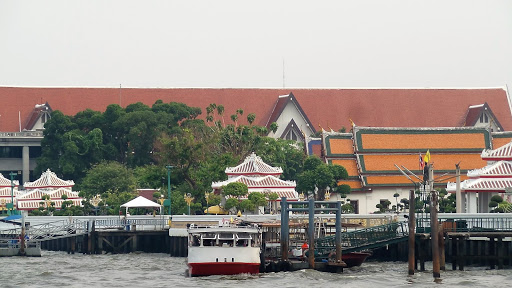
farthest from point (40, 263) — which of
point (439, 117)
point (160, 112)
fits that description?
point (439, 117)

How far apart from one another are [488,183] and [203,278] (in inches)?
973

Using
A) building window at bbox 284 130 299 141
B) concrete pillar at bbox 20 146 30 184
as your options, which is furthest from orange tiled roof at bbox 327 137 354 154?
concrete pillar at bbox 20 146 30 184

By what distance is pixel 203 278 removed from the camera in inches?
2183

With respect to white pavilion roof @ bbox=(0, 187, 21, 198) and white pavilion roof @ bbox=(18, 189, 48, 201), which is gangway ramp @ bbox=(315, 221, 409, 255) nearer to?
white pavilion roof @ bbox=(18, 189, 48, 201)

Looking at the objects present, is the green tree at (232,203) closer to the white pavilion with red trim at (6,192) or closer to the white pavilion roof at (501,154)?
the white pavilion roof at (501,154)

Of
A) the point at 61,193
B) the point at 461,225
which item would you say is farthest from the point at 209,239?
the point at 61,193

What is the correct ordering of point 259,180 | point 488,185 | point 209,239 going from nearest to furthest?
point 209,239, point 488,185, point 259,180

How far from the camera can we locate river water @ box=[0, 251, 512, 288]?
53500mm

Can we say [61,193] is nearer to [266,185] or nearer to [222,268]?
[266,185]

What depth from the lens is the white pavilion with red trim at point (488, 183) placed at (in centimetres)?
7519

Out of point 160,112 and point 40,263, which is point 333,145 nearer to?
point 160,112

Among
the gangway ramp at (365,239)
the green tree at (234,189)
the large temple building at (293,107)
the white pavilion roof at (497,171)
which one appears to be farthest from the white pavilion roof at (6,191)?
the gangway ramp at (365,239)

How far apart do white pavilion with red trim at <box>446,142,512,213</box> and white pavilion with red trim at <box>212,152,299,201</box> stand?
11.2 m

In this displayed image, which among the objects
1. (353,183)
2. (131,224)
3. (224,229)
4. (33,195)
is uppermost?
(353,183)
